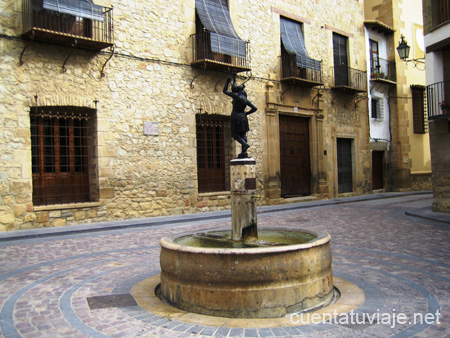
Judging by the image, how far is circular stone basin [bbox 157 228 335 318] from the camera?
3957mm

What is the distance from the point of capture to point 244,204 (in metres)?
5.46

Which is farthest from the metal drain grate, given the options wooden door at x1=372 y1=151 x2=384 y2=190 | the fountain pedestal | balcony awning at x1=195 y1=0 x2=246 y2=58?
wooden door at x1=372 y1=151 x2=384 y2=190

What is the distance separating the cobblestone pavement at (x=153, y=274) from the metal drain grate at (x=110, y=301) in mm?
80

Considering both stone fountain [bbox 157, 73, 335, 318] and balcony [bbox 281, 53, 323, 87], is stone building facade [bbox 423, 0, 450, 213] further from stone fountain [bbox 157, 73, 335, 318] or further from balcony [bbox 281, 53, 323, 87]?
stone fountain [bbox 157, 73, 335, 318]

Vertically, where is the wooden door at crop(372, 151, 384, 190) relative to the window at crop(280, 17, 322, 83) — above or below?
below

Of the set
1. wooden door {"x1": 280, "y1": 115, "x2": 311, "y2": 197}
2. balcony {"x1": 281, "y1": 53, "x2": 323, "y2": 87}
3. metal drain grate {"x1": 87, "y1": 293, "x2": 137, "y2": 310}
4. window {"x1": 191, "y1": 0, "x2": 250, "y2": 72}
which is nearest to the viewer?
metal drain grate {"x1": 87, "y1": 293, "x2": 137, "y2": 310}

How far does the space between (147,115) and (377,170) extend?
1374 centimetres

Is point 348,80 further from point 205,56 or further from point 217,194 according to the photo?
point 217,194

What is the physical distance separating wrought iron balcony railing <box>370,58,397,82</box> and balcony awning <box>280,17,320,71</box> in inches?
199

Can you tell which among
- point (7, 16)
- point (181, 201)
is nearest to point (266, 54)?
point (181, 201)

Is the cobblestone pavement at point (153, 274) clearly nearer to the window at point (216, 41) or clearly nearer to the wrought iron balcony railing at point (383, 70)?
the window at point (216, 41)

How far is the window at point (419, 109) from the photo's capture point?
22.2 m

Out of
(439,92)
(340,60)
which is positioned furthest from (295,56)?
(439,92)

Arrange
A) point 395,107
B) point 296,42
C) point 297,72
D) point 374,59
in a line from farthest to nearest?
1. point 395,107
2. point 374,59
3. point 296,42
4. point 297,72
